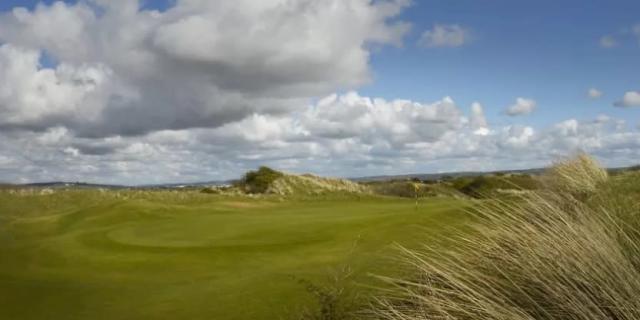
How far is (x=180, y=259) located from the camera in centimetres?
1127

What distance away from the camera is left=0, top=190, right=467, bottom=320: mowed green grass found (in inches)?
298

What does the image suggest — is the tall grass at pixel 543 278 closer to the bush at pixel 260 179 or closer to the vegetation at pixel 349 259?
the vegetation at pixel 349 259

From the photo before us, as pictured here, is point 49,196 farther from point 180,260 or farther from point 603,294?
point 603,294

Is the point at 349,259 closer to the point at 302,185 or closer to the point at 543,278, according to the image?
the point at 543,278

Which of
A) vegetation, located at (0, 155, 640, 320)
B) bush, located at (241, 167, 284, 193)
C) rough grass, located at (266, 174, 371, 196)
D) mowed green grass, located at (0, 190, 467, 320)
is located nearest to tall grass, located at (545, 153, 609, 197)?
vegetation, located at (0, 155, 640, 320)

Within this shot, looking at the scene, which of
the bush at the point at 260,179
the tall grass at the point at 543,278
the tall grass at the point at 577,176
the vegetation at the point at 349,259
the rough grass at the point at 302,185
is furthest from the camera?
the bush at the point at 260,179

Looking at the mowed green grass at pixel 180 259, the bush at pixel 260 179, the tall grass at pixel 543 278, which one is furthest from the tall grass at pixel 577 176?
the bush at pixel 260 179

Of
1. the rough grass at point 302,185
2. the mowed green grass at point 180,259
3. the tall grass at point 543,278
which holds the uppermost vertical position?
the rough grass at point 302,185

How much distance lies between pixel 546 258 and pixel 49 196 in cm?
2354

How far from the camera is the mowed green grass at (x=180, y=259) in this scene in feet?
24.8

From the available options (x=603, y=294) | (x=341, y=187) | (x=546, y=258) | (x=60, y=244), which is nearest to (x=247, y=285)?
(x=546, y=258)

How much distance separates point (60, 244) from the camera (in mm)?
13172

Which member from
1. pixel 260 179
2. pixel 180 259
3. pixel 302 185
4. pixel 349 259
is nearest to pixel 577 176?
pixel 349 259

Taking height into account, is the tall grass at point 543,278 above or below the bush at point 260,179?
below
